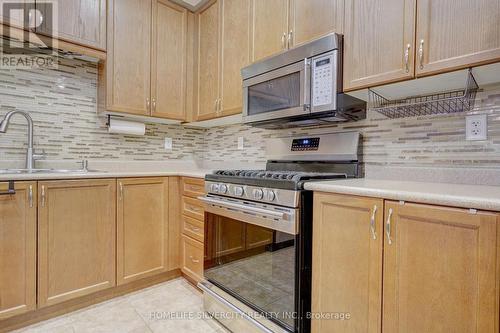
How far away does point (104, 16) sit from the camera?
6.84 feet

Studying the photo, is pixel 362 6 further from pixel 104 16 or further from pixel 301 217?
pixel 104 16

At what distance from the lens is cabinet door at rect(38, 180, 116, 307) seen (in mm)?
1664

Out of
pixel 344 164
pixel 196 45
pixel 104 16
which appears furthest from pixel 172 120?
pixel 344 164

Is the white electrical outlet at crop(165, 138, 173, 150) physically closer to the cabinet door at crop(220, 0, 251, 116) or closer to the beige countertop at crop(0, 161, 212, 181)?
the beige countertop at crop(0, 161, 212, 181)

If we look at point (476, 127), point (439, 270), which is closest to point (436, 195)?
point (439, 270)

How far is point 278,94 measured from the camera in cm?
177

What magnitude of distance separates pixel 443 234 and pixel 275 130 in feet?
4.86

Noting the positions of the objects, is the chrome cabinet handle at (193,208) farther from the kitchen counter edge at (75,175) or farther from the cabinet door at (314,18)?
the cabinet door at (314,18)

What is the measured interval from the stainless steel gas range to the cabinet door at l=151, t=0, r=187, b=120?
1.02 metres

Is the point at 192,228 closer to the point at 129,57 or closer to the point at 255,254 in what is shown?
the point at 255,254

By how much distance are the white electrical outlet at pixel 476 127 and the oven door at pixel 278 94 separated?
78 centimetres

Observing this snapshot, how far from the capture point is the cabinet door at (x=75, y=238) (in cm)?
166

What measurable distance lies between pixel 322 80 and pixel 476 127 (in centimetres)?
77

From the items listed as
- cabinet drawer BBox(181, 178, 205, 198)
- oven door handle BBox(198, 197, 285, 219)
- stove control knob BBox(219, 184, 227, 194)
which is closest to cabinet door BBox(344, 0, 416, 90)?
oven door handle BBox(198, 197, 285, 219)
